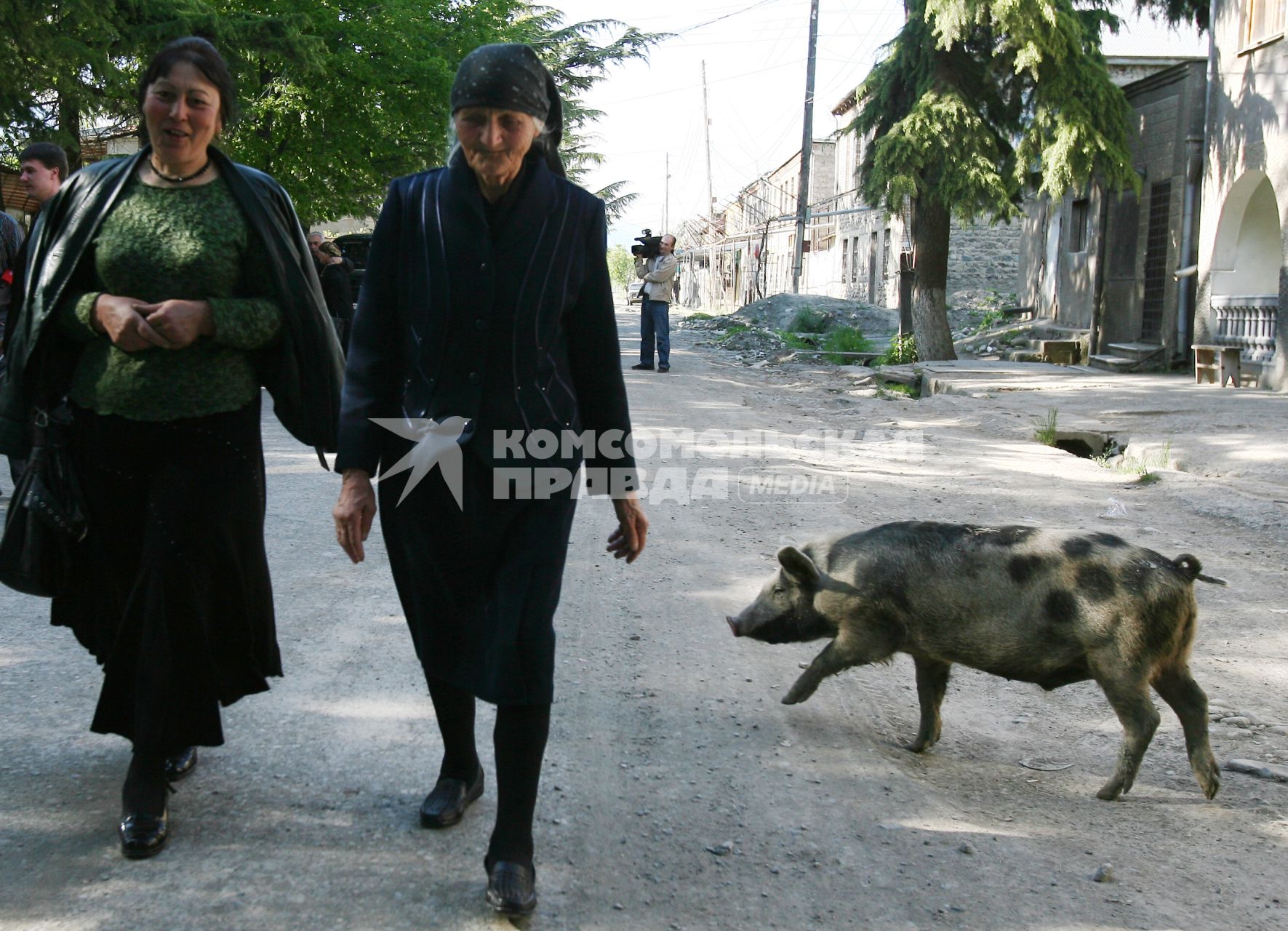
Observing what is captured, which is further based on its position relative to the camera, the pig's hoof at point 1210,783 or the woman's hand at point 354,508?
the pig's hoof at point 1210,783

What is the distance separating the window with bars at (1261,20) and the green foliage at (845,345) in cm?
774

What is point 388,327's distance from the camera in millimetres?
2869

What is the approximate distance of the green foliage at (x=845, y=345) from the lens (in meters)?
20.8

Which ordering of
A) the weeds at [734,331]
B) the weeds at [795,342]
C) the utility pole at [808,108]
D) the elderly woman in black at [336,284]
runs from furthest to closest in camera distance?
1. the utility pole at [808,108]
2. the weeds at [734,331]
3. the weeds at [795,342]
4. the elderly woman in black at [336,284]

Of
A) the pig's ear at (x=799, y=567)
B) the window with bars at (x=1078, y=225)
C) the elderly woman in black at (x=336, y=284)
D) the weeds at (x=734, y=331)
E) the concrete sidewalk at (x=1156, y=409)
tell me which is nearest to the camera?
the pig's ear at (x=799, y=567)

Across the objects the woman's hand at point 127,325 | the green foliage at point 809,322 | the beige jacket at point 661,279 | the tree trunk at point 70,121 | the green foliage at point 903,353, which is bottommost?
the green foliage at point 903,353

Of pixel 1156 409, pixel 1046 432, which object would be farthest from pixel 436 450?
pixel 1156 409

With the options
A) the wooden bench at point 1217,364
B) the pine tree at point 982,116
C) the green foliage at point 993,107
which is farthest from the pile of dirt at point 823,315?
the wooden bench at point 1217,364

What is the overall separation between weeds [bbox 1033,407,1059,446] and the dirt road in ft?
16.2

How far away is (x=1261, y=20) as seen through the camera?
15.9 metres

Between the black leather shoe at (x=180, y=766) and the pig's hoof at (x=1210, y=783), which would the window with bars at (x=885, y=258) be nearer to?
the pig's hoof at (x=1210, y=783)

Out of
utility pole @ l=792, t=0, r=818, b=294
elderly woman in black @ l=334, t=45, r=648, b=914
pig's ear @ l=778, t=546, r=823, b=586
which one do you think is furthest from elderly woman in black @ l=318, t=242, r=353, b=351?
utility pole @ l=792, t=0, r=818, b=294

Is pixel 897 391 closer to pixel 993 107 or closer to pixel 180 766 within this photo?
pixel 993 107

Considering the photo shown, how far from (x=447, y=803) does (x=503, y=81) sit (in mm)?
1858
